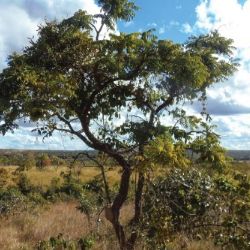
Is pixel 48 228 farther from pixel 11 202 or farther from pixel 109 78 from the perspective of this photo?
pixel 109 78

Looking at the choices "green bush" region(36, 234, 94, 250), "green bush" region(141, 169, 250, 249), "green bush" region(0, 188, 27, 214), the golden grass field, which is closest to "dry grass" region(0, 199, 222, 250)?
the golden grass field

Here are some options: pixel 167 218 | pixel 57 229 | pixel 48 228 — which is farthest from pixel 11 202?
pixel 167 218

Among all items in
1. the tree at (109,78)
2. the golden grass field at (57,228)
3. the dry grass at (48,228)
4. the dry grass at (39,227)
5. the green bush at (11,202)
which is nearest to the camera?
the tree at (109,78)

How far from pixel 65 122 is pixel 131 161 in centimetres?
109

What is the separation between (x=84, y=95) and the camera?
733cm

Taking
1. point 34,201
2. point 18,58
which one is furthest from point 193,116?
point 34,201

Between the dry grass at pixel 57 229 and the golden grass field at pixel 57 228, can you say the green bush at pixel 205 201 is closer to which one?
the golden grass field at pixel 57 228

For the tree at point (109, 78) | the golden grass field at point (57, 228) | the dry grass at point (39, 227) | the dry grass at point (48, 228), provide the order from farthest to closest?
the dry grass at point (39, 227) < the dry grass at point (48, 228) < the golden grass field at point (57, 228) < the tree at point (109, 78)

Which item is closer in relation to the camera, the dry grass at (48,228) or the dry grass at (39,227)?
the dry grass at (48,228)

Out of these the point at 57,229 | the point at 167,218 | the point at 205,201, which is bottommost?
the point at 57,229

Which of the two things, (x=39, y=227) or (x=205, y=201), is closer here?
(x=205, y=201)

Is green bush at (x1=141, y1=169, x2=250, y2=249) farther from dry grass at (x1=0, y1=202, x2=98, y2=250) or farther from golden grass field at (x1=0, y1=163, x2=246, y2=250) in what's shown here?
dry grass at (x1=0, y1=202, x2=98, y2=250)

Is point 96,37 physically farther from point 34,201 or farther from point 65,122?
point 34,201

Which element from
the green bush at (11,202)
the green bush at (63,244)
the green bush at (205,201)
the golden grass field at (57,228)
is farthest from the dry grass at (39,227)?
the green bush at (205,201)
